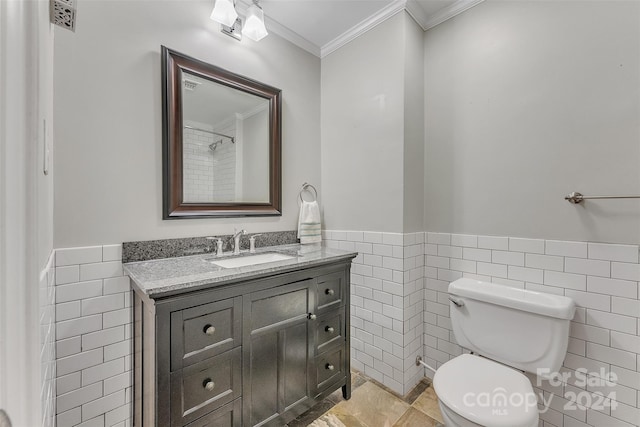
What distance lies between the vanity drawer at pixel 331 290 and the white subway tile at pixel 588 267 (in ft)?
3.81

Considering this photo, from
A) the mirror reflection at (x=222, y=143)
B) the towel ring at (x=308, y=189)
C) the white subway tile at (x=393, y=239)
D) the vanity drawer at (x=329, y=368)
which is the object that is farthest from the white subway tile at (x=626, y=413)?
the mirror reflection at (x=222, y=143)

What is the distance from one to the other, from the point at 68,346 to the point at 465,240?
2127 mm

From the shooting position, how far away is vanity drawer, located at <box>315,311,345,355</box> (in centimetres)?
154

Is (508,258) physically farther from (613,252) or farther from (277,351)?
(277,351)

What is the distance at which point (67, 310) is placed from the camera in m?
1.17

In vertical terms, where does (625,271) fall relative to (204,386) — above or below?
above

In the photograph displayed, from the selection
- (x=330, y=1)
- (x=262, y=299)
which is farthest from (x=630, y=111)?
(x=262, y=299)

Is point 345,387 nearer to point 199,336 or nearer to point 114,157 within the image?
point 199,336

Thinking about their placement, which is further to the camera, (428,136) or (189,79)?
(428,136)

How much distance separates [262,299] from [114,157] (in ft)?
3.23

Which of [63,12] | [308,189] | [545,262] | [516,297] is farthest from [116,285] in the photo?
[545,262]

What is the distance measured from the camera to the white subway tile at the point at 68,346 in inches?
45.2

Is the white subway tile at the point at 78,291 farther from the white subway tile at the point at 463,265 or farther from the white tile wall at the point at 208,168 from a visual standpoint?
the white subway tile at the point at 463,265

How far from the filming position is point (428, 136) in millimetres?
1903
